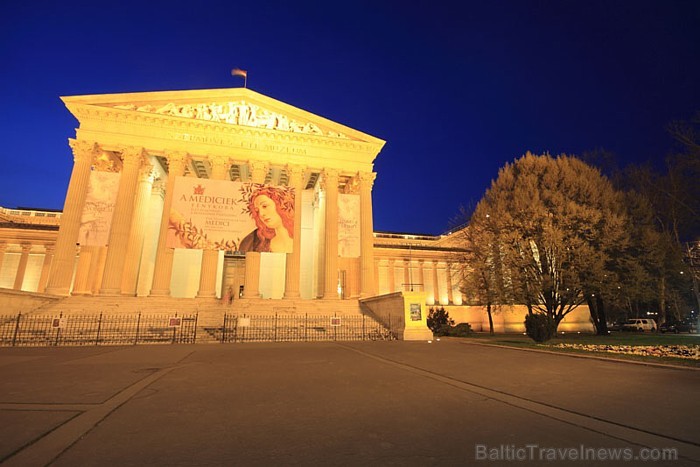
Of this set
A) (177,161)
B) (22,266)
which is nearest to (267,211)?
(177,161)

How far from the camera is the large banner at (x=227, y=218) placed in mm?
22469

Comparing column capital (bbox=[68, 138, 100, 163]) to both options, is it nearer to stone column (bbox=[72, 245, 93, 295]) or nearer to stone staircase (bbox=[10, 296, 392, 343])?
stone column (bbox=[72, 245, 93, 295])

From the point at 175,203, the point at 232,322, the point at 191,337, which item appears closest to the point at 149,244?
the point at 175,203

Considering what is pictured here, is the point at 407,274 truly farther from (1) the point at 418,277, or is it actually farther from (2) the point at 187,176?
(2) the point at 187,176

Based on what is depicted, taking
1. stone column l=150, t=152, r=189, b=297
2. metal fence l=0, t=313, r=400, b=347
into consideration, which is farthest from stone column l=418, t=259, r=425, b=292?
stone column l=150, t=152, r=189, b=297

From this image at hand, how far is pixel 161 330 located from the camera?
17406 mm

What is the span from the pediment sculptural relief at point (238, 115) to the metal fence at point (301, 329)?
52.8ft

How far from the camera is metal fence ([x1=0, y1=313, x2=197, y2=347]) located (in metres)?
15.1

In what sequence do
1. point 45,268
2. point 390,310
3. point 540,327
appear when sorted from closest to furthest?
point 540,327 < point 390,310 < point 45,268

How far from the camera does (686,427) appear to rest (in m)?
3.62

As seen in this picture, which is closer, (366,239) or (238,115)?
(238,115)

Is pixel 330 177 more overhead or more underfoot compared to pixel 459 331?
more overhead

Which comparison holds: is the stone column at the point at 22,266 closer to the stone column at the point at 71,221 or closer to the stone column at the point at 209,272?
the stone column at the point at 71,221

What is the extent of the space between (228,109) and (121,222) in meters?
12.1
